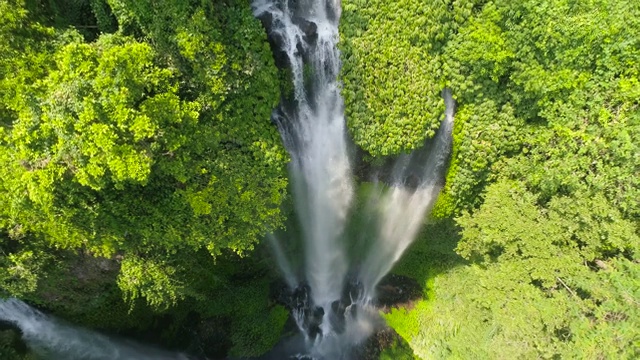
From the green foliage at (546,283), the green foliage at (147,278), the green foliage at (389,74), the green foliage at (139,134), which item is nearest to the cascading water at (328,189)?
the green foliage at (389,74)

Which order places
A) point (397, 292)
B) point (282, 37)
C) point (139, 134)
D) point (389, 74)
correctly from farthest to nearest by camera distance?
point (397, 292), point (389, 74), point (282, 37), point (139, 134)

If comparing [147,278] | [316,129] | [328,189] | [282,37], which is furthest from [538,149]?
[147,278]

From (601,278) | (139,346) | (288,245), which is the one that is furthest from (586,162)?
(139,346)

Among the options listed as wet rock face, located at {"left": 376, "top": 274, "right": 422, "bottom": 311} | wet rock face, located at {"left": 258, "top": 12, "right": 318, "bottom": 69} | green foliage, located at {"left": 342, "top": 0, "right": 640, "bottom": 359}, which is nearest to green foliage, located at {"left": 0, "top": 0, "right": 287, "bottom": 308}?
wet rock face, located at {"left": 258, "top": 12, "right": 318, "bottom": 69}

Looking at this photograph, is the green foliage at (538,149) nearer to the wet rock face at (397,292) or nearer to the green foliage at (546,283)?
the green foliage at (546,283)

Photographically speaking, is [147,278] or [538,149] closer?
[538,149]

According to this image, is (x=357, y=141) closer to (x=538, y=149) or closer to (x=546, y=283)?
(x=538, y=149)

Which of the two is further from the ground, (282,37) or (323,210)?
(282,37)
